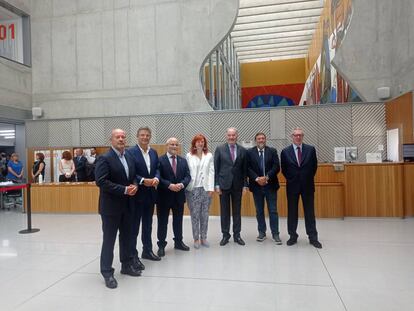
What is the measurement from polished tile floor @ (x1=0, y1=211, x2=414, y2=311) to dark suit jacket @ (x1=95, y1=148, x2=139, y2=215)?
0.79m

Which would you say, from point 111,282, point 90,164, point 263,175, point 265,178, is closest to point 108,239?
point 111,282

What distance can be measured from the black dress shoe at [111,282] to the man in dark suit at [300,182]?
2.49 metres

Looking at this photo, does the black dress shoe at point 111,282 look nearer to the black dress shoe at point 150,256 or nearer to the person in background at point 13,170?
the black dress shoe at point 150,256

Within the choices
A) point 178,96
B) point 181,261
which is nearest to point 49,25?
point 178,96

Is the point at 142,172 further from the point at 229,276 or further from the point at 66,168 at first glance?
the point at 66,168

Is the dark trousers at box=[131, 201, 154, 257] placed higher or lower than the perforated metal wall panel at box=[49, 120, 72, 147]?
lower

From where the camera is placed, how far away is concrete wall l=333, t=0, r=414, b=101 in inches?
312

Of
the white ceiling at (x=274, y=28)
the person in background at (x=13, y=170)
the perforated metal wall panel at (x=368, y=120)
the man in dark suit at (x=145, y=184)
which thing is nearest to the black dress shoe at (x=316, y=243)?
the man in dark suit at (x=145, y=184)

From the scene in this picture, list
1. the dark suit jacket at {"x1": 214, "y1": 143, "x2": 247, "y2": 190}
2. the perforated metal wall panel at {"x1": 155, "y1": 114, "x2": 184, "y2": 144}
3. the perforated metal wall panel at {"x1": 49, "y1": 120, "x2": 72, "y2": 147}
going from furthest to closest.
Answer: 1. the perforated metal wall panel at {"x1": 49, "y1": 120, "x2": 72, "y2": 147}
2. the perforated metal wall panel at {"x1": 155, "y1": 114, "x2": 184, "y2": 144}
3. the dark suit jacket at {"x1": 214, "y1": 143, "x2": 247, "y2": 190}

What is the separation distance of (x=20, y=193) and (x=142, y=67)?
506 centimetres

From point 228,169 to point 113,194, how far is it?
6.21 feet

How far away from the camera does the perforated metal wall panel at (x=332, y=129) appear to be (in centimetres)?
814

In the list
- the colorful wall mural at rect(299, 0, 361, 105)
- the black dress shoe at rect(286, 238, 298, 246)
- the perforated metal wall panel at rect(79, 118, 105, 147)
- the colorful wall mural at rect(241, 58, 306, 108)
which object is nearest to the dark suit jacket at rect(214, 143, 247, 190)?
the black dress shoe at rect(286, 238, 298, 246)

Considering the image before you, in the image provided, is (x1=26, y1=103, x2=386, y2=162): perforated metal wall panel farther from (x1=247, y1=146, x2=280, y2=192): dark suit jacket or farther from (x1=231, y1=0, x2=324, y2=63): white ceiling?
(x1=231, y1=0, x2=324, y2=63): white ceiling
